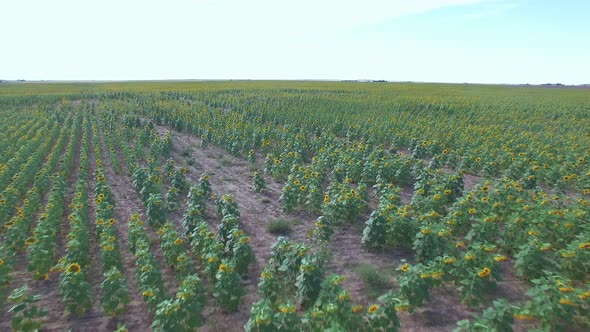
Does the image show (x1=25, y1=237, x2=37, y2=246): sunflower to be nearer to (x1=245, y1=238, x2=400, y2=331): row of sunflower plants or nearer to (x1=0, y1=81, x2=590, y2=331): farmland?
(x1=0, y1=81, x2=590, y2=331): farmland

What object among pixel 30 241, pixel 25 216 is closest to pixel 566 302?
pixel 30 241

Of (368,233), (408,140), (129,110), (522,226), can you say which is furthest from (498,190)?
(129,110)

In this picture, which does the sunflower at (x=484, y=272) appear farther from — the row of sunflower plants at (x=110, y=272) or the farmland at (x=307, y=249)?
the row of sunflower plants at (x=110, y=272)

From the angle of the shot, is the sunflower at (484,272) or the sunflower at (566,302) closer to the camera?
the sunflower at (566,302)

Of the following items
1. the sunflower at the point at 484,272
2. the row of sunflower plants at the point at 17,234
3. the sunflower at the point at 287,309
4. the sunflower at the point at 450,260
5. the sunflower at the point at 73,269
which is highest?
the sunflower at the point at 450,260

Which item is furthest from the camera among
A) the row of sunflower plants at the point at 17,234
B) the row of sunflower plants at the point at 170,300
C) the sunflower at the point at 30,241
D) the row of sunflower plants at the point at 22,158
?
the row of sunflower plants at the point at 22,158

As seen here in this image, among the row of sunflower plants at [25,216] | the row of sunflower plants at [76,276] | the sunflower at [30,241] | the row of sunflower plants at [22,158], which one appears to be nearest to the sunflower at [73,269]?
the row of sunflower plants at [76,276]

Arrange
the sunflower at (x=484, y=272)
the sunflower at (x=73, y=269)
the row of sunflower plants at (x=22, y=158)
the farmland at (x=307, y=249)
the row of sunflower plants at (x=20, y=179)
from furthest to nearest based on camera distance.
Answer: the row of sunflower plants at (x=22, y=158), the row of sunflower plants at (x=20, y=179), the sunflower at (x=73, y=269), the sunflower at (x=484, y=272), the farmland at (x=307, y=249)

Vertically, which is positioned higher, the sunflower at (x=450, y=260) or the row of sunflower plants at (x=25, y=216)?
the sunflower at (x=450, y=260)

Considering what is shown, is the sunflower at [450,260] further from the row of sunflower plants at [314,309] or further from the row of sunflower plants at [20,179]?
the row of sunflower plants at [20,179]

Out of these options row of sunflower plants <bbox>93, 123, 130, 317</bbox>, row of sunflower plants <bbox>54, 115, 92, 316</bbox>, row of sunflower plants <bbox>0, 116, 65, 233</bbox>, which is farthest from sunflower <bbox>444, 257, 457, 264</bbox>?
row of sunflower plants <bbox>0, 116, 65, 233</bbox>

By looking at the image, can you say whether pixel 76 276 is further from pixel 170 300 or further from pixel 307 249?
pixel 307 249

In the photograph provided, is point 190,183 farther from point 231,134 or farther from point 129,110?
point 129,110
